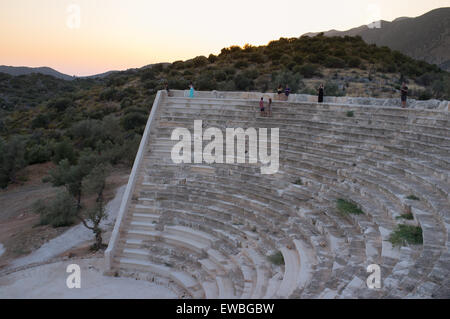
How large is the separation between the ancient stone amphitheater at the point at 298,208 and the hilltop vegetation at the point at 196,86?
9209 mm

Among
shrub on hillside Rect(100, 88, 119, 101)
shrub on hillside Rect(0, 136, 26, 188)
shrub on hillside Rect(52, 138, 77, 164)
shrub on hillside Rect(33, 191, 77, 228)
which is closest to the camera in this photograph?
shrub on hillside Rect(33, 191, 77, 228)

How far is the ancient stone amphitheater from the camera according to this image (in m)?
4.79

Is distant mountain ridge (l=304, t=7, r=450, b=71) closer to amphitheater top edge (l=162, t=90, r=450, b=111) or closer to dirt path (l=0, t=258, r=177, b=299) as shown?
amphitheater top edge (l=162, t=90, r=450, b=111)

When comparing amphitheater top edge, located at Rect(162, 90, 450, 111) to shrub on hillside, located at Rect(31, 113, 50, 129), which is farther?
shrub on hillside, located at Rect(31, 113, 50, 129)

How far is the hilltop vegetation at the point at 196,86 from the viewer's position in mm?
22469

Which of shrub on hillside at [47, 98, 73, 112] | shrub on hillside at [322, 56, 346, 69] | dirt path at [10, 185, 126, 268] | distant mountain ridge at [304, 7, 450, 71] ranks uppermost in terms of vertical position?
distant mountain ridge at [304, 7, 450, 71]

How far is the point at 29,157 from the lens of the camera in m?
23.6

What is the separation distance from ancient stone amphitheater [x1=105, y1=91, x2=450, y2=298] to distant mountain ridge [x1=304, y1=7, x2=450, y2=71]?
4457 cm

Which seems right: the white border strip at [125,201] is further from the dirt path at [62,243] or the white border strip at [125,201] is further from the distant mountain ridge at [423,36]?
the distant mountain ridge at [423,36]

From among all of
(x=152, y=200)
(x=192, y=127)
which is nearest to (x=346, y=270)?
(x=152, y=200)

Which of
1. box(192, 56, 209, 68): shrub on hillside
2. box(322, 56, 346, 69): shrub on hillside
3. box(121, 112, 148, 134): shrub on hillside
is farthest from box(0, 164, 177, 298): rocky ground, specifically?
box(192, 56, 209, 68): shrub on hillside

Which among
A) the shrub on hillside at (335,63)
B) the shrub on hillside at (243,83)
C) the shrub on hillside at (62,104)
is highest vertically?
the shrub on hillside at (335,63)

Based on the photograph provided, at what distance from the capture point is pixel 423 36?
56.0 meters

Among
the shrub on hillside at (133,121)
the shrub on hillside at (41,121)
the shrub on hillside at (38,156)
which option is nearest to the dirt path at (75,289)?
the shrub on hillside at (38,156)
